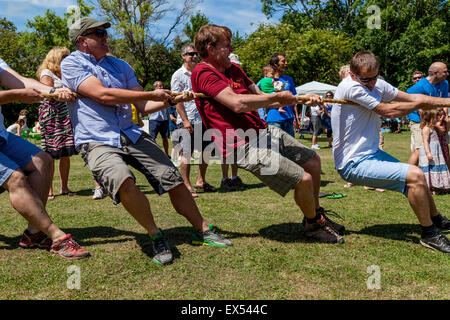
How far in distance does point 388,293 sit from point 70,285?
2358 millimetres

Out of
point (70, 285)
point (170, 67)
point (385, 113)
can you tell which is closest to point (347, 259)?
point (385, 113)

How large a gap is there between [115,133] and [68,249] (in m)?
1.13

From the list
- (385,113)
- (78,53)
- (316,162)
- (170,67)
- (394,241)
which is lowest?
(394,241)

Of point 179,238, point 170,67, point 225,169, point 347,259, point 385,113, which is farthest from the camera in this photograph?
point 170,67

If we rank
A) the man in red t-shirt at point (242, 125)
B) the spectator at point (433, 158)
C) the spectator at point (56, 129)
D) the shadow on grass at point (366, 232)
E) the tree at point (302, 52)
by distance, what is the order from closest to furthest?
the man in red t-shirt at point (242, 125)
the shadow on grass at point (366, 232)
the spectator at point (56, 129)
the spectator at point (433, 158)
the tree at point (302, 52)

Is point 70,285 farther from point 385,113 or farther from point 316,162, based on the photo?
point 385,113

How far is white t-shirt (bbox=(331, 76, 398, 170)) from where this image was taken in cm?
393

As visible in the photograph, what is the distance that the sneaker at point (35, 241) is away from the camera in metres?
3.91

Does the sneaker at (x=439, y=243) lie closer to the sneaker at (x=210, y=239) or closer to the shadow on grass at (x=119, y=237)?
the shadow on grass at (x=119, y=237)

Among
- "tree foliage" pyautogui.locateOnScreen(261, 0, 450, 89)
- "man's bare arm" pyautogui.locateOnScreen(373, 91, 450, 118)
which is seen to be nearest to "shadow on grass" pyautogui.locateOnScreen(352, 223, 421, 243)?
"man's bare arm" pyautogui.locateOnScreen(373, 91, 450, 118)

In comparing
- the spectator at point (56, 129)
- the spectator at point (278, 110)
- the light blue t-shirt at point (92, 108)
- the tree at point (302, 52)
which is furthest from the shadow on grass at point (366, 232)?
the tree at point (302, 52)

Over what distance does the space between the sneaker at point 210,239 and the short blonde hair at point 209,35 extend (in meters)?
1.76

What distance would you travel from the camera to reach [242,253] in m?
3.73

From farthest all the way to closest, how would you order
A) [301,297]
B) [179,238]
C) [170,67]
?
[170,67]
[179,238]
[301,297]
